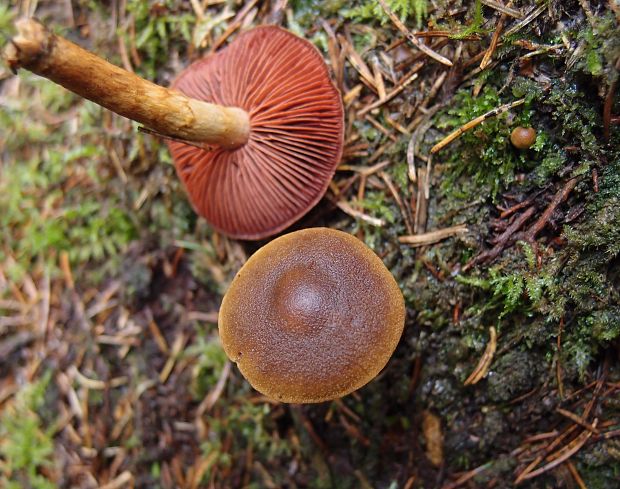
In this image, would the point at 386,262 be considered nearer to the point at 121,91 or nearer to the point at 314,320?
the point at 314,320

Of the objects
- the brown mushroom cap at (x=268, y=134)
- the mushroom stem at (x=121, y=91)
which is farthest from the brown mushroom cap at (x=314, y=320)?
the mushroom stem at (x=121, y=91)

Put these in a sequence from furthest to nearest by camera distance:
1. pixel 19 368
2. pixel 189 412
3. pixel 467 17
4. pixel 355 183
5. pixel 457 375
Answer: pixel 19 368, pixel 189 412, pixel 355 183, pixel 457 375, pixel 467 17

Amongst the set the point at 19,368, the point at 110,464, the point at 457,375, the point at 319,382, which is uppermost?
the point at 319,382

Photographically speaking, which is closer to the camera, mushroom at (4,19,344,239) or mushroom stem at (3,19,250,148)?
mushroom stem at (3,19,250,148)

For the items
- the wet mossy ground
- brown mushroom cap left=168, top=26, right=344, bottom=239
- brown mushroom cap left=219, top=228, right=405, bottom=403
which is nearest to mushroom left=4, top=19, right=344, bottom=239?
brown mushroom cap left=168, top=26, right=344, bottom=239

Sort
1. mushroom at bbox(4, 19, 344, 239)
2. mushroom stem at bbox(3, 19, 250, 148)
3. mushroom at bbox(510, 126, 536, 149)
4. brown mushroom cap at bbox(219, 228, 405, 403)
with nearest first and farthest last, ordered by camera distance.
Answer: mushroom stem at bbox(3, 19, 250, 148), brown mushroom cap at bbox(219, 228, 405, 403), mushroom at bbox(510, 126, 536, 149), mushroom at bbox(4, 19, 344, 239)

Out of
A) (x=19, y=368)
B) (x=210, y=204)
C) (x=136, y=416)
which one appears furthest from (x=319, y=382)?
(x=19, y=368)

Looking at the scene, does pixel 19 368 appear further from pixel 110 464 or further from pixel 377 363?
pixel 377 363

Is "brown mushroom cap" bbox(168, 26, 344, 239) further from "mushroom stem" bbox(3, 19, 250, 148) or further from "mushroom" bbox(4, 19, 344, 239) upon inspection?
"mushroom stem" bbox(3, 19, 250, 148)

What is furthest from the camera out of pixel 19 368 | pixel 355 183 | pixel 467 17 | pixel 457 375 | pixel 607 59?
pixel 19 368
